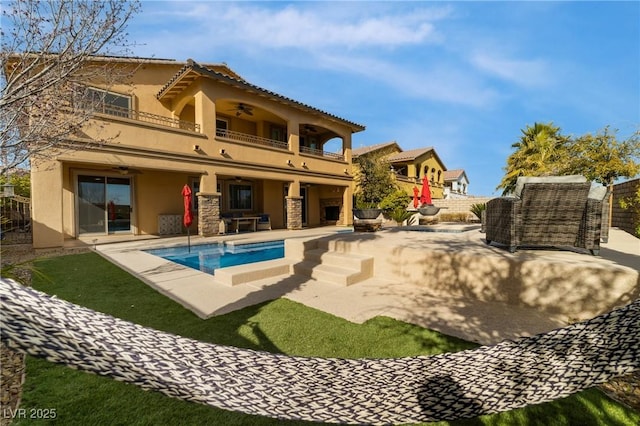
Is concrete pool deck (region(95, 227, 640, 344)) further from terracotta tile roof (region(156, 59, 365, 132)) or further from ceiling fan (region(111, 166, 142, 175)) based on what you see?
terracotta tile roof (region(156, 59, 365, 132))

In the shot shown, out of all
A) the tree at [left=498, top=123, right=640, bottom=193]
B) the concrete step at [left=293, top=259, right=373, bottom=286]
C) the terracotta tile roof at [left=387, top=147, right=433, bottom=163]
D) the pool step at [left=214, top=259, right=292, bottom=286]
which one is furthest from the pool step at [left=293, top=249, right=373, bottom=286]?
the terracotta tile roof at [left=387, top=147, right=433, bottom=163]

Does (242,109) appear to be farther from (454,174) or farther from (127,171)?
(454,174)

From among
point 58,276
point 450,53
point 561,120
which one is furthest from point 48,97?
point 561,120

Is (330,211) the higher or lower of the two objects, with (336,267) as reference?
higher

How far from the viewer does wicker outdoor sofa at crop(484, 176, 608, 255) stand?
4375 mm

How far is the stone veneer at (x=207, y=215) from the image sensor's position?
12727 mm

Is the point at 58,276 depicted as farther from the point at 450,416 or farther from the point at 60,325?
the point at 450,416

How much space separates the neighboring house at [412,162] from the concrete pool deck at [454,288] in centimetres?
2158

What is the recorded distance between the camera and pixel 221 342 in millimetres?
3023

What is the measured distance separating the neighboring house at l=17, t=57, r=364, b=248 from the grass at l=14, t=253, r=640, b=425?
6127mm

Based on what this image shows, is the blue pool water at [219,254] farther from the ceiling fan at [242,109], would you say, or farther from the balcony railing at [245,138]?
the ceiling fan at [242,109]

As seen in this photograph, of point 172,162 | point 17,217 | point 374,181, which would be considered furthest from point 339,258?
point 17,217

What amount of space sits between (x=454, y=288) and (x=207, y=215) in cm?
1124

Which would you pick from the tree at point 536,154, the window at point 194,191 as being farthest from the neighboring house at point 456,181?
the window at point 194,191
